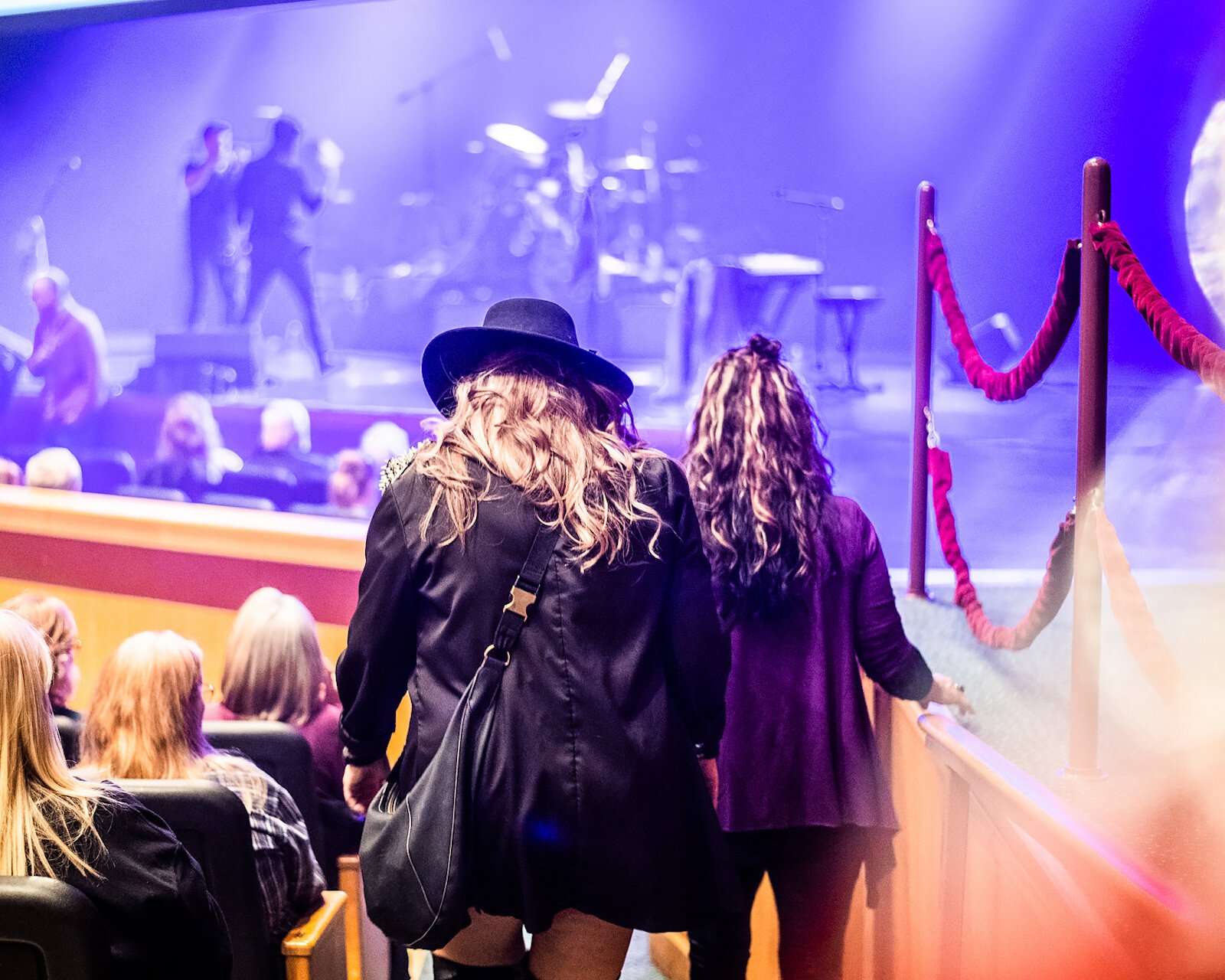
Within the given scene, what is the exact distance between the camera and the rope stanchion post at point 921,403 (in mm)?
3018

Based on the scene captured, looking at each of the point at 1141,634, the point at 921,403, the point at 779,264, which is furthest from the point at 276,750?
the point at 779,264

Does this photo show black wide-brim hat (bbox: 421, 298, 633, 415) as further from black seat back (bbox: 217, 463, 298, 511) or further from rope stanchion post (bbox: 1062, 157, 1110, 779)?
black seat back (bbox: 217, 463, 298, 511)

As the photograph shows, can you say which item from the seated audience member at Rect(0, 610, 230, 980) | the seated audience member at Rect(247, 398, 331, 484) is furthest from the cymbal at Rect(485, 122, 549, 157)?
the seated audience member at Rect(0, 610, 230, 980)

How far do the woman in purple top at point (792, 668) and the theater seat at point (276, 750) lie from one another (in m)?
0.73

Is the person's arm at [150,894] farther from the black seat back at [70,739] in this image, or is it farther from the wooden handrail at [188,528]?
the wooden handrail at [188,528]

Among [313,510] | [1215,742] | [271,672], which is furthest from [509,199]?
[1215,742]

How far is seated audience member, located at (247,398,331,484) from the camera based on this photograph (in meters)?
7.00

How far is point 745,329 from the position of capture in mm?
7582

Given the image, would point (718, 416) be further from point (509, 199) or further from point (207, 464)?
point (509, 199)

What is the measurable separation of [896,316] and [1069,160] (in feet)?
5.30

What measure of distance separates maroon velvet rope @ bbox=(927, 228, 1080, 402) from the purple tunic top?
612 mm

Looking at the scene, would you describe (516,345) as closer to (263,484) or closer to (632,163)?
(263,484)

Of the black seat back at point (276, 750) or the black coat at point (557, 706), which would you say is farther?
the black seat back at point (276, 750)

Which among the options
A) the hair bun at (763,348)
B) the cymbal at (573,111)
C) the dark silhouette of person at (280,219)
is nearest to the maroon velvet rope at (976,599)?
the hair bun at (763,348)
